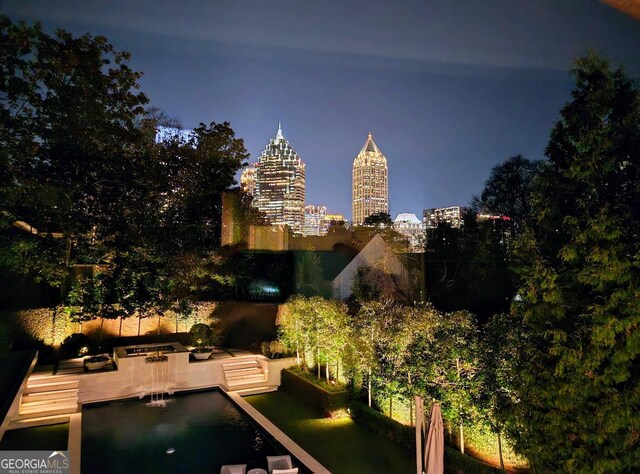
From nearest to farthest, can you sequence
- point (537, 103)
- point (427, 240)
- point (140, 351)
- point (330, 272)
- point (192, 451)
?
point (537, 103)
point (192, 451)
point (140, 351)
point (330, 272)
point (427, 240)

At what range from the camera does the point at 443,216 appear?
71.3 ft

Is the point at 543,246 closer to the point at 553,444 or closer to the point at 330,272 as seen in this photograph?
the point at 553,444

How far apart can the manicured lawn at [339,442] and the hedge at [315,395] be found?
7.8 inches

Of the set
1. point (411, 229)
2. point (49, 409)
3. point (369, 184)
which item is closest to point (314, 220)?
point (411, 229)

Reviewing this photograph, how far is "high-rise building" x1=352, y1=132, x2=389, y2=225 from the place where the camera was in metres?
31.3

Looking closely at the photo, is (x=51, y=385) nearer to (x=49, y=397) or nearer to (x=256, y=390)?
(x=49, y=397)

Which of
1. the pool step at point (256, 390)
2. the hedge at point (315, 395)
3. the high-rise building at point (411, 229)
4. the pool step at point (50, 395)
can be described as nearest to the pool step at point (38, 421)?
the pool step at point (50, 395)

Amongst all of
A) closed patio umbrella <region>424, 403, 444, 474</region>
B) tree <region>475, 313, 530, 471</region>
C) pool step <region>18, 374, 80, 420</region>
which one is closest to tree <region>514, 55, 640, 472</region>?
closed patio umbrella <region>424, 403, 444, 474</region>

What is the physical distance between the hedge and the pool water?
5.41 ft

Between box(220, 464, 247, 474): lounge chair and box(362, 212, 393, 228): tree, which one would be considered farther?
box(362, 212, 393, 228): tree

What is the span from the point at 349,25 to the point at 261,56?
83.5 inches

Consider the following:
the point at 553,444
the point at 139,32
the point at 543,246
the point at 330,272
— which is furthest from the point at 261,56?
the point at 330,272

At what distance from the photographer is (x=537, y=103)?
5273 mm

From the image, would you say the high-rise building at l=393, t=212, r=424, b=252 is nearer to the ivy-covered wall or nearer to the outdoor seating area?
the ivy-covered wall
